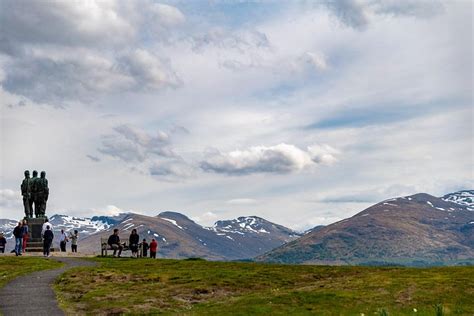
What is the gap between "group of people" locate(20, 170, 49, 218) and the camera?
3044 inches

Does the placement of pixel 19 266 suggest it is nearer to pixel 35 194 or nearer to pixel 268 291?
pixel 268 291

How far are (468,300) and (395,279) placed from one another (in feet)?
19.2

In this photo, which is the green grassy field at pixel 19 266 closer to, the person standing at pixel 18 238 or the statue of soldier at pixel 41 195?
the person standing at pixel 18 238

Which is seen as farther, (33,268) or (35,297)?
(33,268)

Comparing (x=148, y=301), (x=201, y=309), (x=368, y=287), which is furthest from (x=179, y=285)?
(x=368, y=287)

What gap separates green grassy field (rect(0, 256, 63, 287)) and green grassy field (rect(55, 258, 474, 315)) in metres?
3.84

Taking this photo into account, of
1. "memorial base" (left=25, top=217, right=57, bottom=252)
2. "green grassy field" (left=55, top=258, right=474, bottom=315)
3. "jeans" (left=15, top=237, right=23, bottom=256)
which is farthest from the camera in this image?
"memorial base" (left=25, top=217, right=57, bottom=252)

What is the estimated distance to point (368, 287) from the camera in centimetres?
3416

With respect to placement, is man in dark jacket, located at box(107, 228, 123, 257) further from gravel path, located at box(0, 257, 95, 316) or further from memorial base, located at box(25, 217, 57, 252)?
gravel path, located at box(0, 257, 95, 316)

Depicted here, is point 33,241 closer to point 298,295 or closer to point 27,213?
point 27,213

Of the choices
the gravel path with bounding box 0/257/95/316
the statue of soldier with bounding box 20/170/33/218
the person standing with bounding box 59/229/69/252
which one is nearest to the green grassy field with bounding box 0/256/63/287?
the gravel path with bounding box 0/257/95/316

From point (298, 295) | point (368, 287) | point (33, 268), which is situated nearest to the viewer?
point (298, 295)

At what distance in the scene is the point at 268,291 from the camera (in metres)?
34.6

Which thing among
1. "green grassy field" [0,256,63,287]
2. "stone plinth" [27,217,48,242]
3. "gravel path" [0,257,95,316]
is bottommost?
"gravel path" [0,257,95,316]
